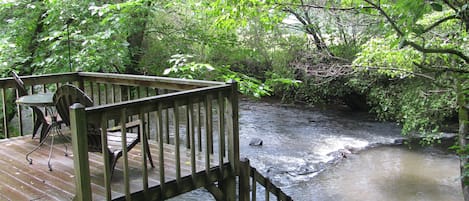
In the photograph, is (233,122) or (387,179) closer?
(233,122)

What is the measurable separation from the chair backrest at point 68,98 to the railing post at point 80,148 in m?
0.79

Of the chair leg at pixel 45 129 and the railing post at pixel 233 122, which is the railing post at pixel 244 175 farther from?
the chair leg at pixel 45 129

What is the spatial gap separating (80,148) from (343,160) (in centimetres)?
691

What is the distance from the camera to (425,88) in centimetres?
845

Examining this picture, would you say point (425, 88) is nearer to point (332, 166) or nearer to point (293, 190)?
point (332, 166)

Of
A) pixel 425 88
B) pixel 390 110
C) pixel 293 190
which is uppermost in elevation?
pixel 425 88

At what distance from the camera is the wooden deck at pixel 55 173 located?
3.30 meters

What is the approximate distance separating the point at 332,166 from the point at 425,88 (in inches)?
93.8

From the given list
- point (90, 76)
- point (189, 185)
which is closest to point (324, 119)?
point (90, 76)

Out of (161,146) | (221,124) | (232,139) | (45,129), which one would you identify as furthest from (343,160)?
(161,146)

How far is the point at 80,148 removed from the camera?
2744 millimetres

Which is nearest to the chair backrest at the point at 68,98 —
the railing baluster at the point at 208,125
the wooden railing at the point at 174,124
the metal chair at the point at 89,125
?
the metal chair at the point at 89,125

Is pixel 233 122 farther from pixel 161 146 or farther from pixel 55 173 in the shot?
pixel 55 173

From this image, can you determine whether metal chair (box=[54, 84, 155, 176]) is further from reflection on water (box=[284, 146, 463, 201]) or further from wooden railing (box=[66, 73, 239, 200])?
reflection on water (box=[284, 146, 463, 201])
